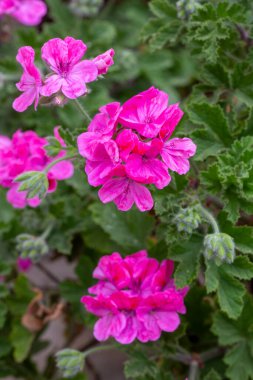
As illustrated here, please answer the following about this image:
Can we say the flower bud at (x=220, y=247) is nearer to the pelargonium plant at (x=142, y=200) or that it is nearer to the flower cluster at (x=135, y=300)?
→ the pelargonium plant at (x=142, y=200)

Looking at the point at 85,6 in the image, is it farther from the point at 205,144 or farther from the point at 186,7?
the point at 205,144

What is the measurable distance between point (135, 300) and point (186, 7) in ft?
2.41

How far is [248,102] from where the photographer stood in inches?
67.2

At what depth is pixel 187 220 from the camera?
1413mm

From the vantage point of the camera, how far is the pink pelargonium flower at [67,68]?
1.34m

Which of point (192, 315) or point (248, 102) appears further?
point (192, 315)

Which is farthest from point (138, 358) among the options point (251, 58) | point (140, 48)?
point (140, 48)

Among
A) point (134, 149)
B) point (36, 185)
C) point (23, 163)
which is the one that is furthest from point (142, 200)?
point (23, 163)

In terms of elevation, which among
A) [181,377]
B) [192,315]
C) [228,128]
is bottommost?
[181,377]

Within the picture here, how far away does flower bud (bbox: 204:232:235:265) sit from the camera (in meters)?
1.40

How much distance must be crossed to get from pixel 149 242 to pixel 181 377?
0.40 m

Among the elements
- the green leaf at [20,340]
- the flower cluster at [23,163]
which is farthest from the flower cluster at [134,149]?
the green leaf at [20,340]

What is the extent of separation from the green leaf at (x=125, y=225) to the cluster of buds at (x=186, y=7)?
55 cm

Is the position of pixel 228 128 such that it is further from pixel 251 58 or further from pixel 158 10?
pixel 158 10
